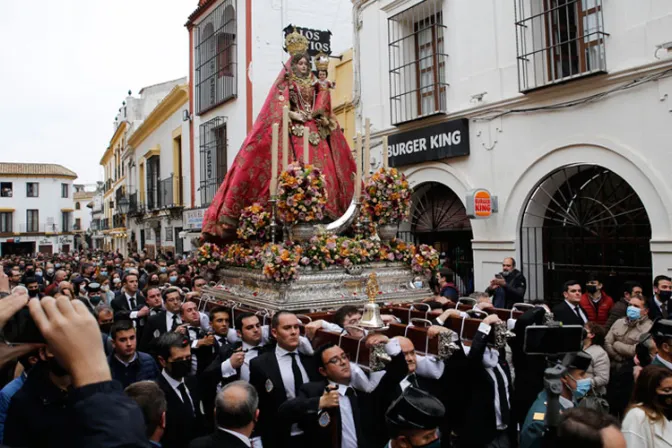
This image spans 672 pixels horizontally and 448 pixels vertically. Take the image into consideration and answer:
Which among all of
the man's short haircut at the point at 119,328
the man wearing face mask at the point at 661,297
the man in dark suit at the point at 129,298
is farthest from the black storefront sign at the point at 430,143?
the man's short haircut at the point at 119,328

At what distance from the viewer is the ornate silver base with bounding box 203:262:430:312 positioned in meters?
5.90

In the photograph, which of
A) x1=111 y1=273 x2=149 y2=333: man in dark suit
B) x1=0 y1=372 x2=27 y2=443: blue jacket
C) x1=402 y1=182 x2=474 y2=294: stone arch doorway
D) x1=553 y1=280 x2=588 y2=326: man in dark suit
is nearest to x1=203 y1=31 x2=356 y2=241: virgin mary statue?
x1=111 y1=273 x2=149 y2=333: man in dark suit

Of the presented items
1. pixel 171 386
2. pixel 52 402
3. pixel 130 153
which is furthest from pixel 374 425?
pixel 130 153

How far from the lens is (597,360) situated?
4.41 metres

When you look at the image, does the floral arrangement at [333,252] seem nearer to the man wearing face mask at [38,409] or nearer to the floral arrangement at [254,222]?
the floral arrangement at [254,222]

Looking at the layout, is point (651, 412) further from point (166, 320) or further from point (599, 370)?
point (166, 320)

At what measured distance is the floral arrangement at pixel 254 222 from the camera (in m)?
6.70

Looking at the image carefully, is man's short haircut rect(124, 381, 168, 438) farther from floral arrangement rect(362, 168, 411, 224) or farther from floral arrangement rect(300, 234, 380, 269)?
floral arrangement rect(362, 168, 411, 224)

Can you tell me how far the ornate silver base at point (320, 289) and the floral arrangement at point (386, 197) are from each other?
61 cm

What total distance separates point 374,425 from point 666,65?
20.7 feet

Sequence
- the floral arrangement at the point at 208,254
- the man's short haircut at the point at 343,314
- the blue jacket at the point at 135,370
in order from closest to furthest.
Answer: the blue jacket at the point at 135,370 < the man's short haircut at the point at 343,314 < the floral arrangement at the point at 208,254

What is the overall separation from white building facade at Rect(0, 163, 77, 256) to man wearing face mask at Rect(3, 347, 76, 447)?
48.6m

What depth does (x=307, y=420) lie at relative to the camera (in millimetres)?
3174

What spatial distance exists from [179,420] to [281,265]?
2.64 m
